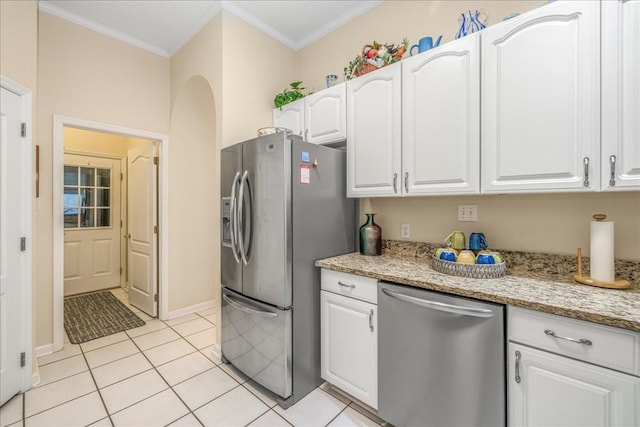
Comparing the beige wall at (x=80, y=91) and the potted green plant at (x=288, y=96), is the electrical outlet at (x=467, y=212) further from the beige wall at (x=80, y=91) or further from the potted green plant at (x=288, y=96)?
the beige wall at (x=80, y=91)

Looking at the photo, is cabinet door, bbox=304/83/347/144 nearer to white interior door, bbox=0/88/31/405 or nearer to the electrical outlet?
the electrical outlet

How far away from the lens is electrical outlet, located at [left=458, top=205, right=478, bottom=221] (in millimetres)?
1887

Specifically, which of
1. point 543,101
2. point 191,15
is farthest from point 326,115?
point 191,15

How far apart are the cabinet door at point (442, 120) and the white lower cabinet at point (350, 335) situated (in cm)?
74

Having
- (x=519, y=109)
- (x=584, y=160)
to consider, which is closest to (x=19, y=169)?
(x=519, y=109)

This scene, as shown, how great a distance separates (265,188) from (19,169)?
1651mm

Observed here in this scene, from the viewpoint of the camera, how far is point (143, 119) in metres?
3.03

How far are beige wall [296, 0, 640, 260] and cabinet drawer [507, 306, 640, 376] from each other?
2.21 ft

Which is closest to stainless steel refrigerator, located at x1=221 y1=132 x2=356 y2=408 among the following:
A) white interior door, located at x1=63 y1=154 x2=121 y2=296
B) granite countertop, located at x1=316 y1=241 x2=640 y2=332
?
granite countertop, located at x1=316 y1=241 x2=640 y2=332

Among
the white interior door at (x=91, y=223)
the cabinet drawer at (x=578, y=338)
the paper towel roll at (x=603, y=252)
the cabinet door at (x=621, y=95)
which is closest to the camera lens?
the cabinet drawer at (x=578, y=338)

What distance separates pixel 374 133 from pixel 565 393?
5.46 ft

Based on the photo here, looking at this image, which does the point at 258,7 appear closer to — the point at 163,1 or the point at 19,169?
the point at 163,1

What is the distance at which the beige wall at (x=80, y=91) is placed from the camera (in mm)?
2457

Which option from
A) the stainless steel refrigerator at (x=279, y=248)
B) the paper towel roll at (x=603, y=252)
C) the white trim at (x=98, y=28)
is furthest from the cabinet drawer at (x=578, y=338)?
the white trim at (x=98, y=28)
